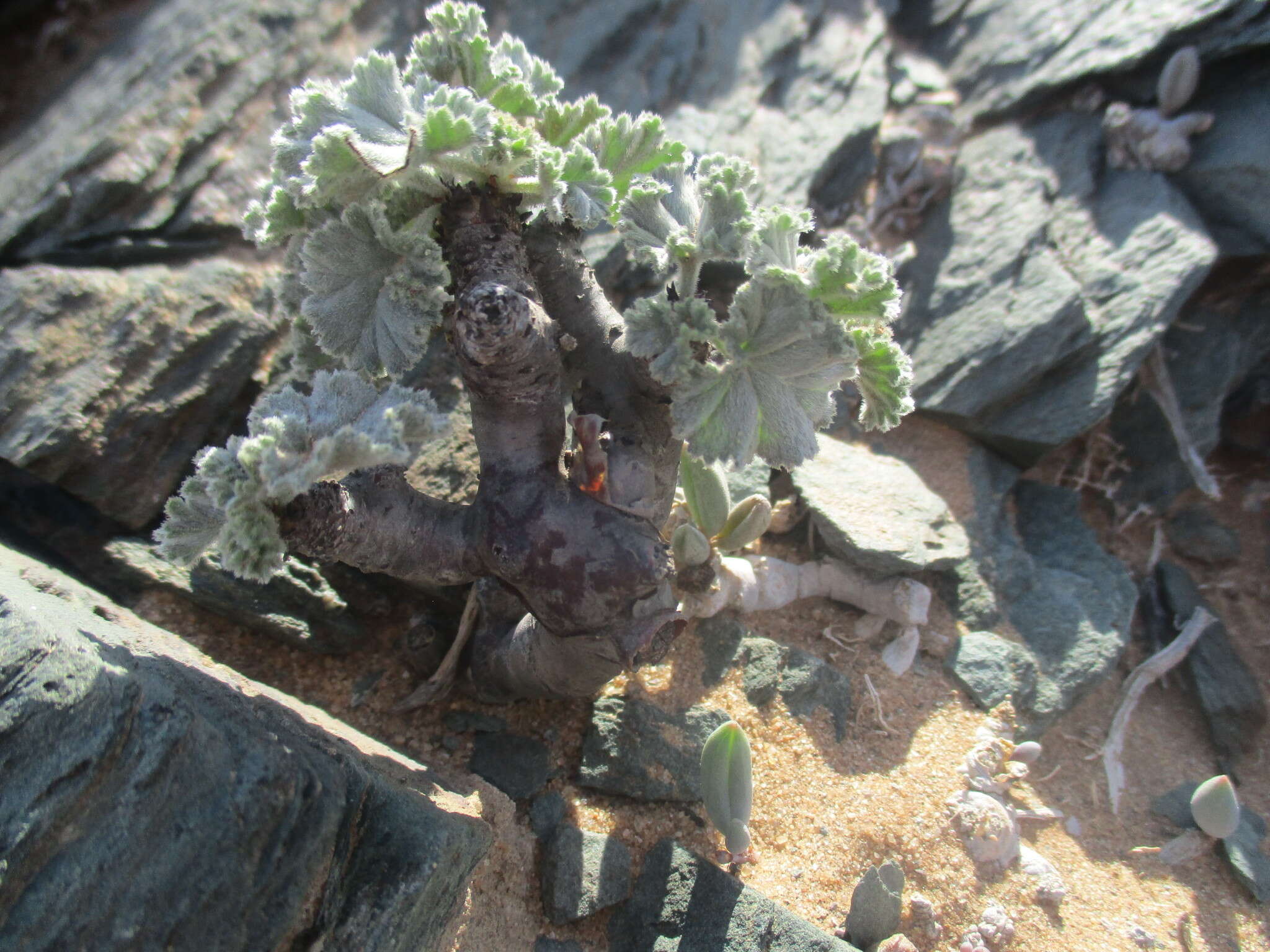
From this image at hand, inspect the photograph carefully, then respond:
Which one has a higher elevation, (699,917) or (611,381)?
(611,381)

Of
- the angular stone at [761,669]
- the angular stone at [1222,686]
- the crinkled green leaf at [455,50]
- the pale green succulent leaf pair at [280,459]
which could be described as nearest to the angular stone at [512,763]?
the angular stone at [761,669]

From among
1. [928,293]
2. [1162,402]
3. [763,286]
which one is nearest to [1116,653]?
[1162,402]

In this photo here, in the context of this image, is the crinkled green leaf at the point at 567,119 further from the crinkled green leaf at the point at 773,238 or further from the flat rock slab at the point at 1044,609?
the flat rock slab at the point at 1044,609

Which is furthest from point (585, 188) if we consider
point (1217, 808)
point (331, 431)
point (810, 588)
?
point (1217, 808)

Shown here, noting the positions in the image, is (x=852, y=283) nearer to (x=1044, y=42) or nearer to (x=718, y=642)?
(x=718, y=642)

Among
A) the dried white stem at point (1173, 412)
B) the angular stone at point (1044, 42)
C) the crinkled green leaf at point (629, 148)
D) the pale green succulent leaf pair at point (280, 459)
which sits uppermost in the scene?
the angular stone at point (1044, 42)

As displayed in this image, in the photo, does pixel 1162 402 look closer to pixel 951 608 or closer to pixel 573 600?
pixel 951 608
